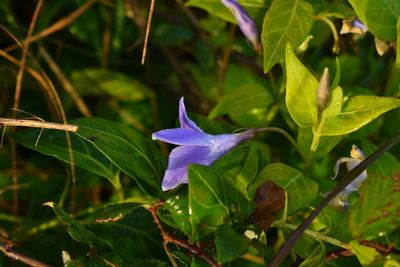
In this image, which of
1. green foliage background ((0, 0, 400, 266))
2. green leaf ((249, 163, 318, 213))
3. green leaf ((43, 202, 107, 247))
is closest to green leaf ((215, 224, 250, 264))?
green foliage background ((0, 0, 400, 266))

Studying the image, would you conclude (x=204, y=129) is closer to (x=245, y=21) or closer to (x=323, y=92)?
(x=245, y=21)

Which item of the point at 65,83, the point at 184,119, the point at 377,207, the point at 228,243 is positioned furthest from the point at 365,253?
the point at 65,83

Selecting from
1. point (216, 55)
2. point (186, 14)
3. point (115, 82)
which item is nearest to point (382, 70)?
point (216, 55)

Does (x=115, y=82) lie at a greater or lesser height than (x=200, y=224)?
lesser

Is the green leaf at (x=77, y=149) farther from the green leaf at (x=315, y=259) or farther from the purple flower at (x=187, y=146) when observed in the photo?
the green leaf at (x=315, y=259)

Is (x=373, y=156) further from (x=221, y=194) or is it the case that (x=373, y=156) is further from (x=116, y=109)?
(x=116, y=109)

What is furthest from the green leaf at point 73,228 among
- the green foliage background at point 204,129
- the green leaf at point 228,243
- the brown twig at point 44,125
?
the green leaf at point 228,243
